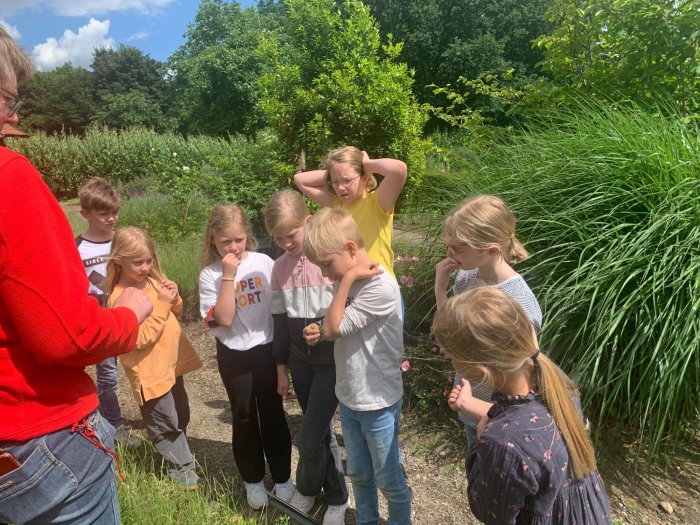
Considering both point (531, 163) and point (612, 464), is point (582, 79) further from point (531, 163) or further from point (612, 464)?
point (612, 464)

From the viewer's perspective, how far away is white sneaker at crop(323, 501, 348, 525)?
2.52 m

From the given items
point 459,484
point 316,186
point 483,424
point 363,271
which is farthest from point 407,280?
point 483,424

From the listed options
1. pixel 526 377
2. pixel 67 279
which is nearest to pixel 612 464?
pixel 526 377

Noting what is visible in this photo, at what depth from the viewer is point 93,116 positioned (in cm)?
4009

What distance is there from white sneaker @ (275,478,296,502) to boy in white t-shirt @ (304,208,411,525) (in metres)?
0.74

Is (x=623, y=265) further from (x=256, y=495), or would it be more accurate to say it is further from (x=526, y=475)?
(x=256, y=495)

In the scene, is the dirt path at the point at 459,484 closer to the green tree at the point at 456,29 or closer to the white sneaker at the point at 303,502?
the white sneaker at the point at 303,502

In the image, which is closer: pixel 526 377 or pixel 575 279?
pixel 526 377

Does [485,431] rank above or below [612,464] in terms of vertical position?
above

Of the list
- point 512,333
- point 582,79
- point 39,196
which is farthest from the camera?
point 582,79

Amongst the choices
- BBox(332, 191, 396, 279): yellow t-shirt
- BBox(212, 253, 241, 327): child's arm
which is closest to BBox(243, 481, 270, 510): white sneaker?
BBox(212, 253, 241, 327): child's arm

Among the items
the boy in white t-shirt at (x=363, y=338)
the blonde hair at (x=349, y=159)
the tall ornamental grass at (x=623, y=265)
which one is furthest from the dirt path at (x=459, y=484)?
the blonde hair at (x=349, y=159)

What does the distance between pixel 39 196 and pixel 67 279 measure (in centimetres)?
20

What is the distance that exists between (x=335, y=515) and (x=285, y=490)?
0.36 metres
